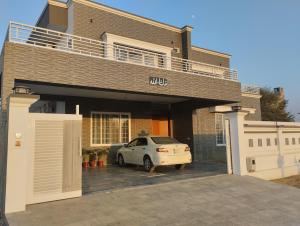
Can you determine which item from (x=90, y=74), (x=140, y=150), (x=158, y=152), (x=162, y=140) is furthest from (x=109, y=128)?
(x=90, y=74)

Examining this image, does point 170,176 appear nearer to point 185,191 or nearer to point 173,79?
point 185,191

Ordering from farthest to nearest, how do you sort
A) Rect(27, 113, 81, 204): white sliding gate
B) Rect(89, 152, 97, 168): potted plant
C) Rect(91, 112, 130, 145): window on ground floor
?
Rect(91, 112, 130, 145): window on ground floor, Rect(89, 152, 97, 168): potted plant, Rect(27, 113, 81, 204): white sliding gate

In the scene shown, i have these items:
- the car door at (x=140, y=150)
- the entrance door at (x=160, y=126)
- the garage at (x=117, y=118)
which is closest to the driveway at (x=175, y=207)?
the car door at (x=140, y=150)

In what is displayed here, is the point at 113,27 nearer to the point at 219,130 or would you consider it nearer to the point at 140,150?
the point at 140,150

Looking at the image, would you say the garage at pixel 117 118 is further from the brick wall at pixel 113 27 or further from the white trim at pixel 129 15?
the white trim at pixel 129 15

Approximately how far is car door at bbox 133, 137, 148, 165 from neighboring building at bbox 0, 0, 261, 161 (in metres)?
2.12

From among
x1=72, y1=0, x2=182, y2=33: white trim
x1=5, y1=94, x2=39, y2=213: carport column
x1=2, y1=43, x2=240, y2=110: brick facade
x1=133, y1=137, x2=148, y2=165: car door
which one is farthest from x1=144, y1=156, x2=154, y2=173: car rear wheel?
x1=72, y1=0, x2=182, y2=33: white trim

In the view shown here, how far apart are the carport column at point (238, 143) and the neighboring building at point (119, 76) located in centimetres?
291

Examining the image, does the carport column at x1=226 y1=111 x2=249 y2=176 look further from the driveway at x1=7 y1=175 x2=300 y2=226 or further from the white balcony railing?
the white balcony railing

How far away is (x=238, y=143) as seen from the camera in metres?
10.7

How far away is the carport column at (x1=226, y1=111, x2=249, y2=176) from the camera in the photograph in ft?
34.8

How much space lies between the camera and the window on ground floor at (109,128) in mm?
14750

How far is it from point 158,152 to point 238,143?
313cm

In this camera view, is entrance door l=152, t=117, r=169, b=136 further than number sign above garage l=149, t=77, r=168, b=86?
Yes
